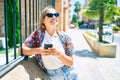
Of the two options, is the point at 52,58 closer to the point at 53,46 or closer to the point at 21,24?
the point at 53,46

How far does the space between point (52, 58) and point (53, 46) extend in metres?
0.12

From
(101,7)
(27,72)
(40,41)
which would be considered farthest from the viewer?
(101,7)

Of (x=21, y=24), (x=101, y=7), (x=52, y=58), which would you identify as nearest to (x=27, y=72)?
(x=52, y=58)

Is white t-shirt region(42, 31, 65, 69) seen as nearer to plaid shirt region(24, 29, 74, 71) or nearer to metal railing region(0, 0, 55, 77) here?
plaid shirt region(24, 29, 74, 71)

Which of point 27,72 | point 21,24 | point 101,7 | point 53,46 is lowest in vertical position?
point 27,72

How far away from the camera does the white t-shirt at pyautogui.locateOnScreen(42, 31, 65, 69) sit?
2.40 metres

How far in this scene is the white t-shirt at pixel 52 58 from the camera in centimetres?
240

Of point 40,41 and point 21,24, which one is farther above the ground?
point 21,24

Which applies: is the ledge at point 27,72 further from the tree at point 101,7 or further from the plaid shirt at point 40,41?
the tree at point 101,7

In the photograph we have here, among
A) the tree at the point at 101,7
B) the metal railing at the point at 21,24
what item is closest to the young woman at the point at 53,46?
the metal railing at the point at 21,24

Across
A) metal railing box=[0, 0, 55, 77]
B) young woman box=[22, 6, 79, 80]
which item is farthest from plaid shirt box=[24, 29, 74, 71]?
metal railing box=[0, 0, 55, 77]

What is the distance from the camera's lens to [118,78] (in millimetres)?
7316

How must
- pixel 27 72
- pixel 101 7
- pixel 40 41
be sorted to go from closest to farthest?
pixel 27 72 < pixel 40 41 < pixel 101 7

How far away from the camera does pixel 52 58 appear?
239 centimetres
